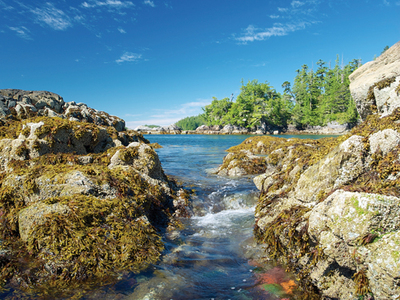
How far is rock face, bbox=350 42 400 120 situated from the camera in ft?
15.3

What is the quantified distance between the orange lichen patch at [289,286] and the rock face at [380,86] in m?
3.85

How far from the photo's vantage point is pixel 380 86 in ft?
16.1

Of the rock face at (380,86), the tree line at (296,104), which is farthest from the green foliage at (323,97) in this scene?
the rock face at (380,86)

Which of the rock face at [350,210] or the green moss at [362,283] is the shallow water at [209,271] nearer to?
the rock face at [350,210]

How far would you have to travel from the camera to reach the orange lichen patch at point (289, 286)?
139 inches

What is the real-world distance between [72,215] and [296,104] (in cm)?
9897

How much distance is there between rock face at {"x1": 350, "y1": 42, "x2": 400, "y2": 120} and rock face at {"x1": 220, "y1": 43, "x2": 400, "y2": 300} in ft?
0.07

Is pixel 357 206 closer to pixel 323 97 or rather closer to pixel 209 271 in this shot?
pixel 209 271

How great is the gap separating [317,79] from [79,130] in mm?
109327

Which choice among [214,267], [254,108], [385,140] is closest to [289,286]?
[214,267]

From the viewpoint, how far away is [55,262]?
12.5ft

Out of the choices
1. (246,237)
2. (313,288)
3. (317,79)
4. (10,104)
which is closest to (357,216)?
(313,288)

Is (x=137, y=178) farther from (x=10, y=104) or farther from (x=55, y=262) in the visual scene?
(x=10, y=104)

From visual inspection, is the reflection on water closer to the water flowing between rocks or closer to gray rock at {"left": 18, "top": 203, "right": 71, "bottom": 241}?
the water flowing between rocks
